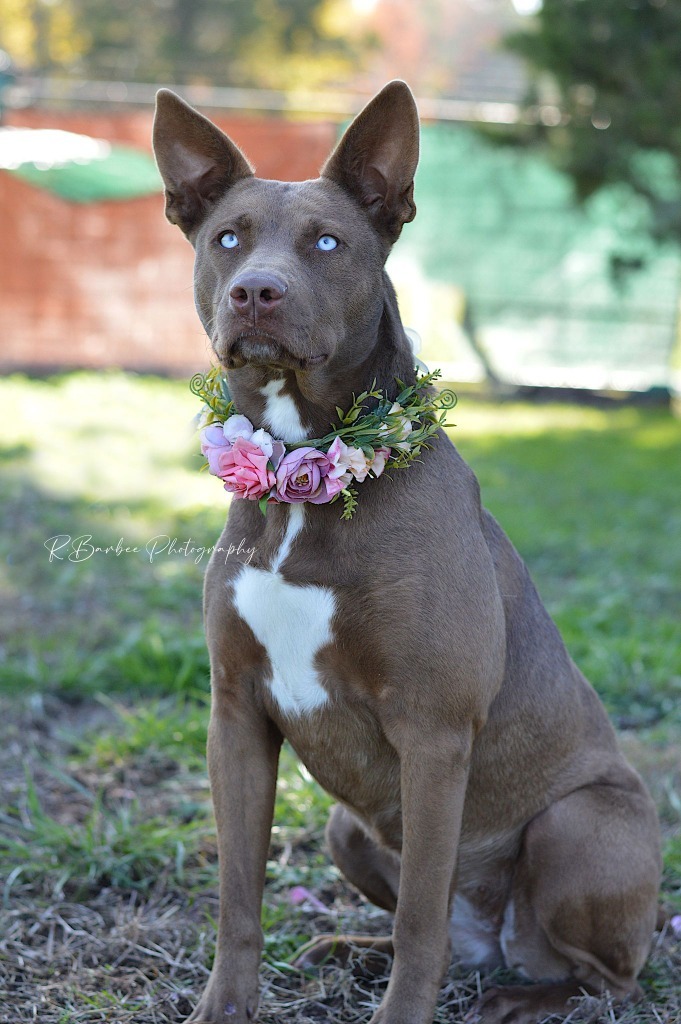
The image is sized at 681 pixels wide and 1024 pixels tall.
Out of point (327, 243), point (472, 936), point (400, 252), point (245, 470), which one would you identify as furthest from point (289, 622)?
point (400, 252)

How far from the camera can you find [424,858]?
7.20ft

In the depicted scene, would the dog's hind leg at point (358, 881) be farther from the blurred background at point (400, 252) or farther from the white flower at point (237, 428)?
the blurred background at point (400, 252)

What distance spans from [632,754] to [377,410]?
6.17ft

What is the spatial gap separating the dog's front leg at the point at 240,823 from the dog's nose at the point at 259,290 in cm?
83

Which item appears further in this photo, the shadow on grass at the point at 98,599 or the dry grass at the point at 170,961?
the shadow on grass at the point at 98,599

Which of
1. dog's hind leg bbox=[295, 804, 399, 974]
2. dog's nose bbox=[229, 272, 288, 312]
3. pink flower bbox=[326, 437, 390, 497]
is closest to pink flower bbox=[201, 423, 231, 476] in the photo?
pink flower bbox=[326, 437, 390, 497]

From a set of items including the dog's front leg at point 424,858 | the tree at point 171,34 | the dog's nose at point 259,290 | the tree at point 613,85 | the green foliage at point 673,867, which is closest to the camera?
the dog's nose at point 259,290

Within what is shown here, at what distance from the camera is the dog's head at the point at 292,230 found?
2.13 metres

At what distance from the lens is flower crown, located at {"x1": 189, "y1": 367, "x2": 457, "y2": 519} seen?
2217 millimetres

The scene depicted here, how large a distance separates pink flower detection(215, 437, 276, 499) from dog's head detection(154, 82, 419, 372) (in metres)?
0.18

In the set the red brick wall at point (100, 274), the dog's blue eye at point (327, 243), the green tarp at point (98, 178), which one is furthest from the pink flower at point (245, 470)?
the red brick wall at point (100, 274)

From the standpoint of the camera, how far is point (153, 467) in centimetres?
732

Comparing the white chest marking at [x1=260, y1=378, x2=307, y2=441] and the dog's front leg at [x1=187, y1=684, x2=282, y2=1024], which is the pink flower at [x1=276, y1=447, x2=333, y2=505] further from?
the dog's front leg at [x1=187, y1=684, x2=282, y2=1024]

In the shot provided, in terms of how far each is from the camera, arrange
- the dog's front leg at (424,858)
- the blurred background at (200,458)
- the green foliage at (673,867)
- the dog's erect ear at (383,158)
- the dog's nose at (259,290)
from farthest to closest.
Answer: the green foliage at (673,867) → the blurred background at (200,458) → the dog's erect ear at (383,158) → the dog's front leg at (424,858) → the dog's nose at (259,290)
